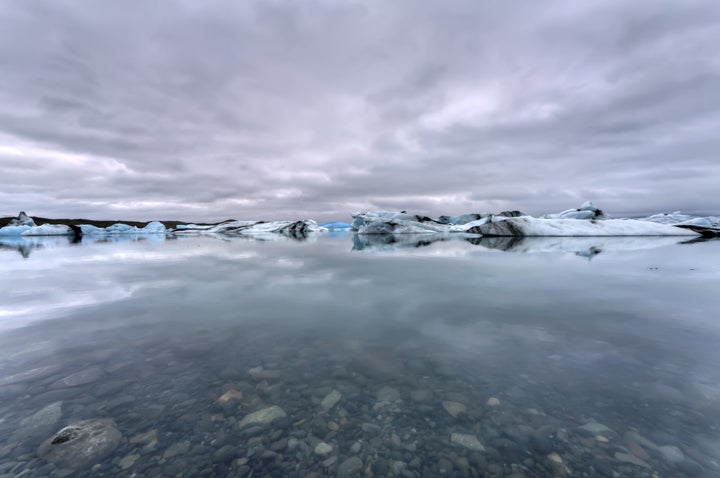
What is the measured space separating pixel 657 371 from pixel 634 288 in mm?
4553

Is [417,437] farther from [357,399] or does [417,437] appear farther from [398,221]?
[398,221]

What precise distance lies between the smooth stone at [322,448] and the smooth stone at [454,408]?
0.89m

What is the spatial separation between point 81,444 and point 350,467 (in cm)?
167

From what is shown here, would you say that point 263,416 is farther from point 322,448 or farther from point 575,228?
point 575,228

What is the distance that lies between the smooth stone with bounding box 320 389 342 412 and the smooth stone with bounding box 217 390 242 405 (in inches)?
25.8

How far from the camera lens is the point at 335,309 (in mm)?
4812

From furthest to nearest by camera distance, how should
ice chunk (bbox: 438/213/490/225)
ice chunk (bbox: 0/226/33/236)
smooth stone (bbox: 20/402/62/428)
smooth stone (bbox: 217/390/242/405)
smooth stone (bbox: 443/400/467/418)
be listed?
ice chunk (bbox: 438/213/490/225)
ice chunk (bbox: 0/226/33/236)
smooth stone (bbox: 217/390/242/405)
smooth stone (bbox: 443/400/467/418)
smooth stone (bbox: 20/402/62/428)

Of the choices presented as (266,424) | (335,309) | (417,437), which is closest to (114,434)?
(266,424)

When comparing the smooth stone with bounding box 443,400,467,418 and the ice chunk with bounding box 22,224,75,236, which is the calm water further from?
the ice chunk with bounding box 22,224,75,236

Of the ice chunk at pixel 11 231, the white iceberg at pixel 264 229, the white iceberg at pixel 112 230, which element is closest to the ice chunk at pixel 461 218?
the white iceberg at pixel 264 229

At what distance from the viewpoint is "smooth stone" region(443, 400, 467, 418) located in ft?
7.31

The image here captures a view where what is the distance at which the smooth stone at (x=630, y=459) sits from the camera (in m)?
1.74

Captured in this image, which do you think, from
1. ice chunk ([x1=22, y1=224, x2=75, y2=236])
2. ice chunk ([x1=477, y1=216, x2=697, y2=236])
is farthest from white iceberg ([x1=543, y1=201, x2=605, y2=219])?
ice chunk ([x1=22, y1=224, x2=75, y2=236])

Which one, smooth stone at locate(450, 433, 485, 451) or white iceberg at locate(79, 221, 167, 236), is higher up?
white iceberg at locate(79, 221, 167, 236)
